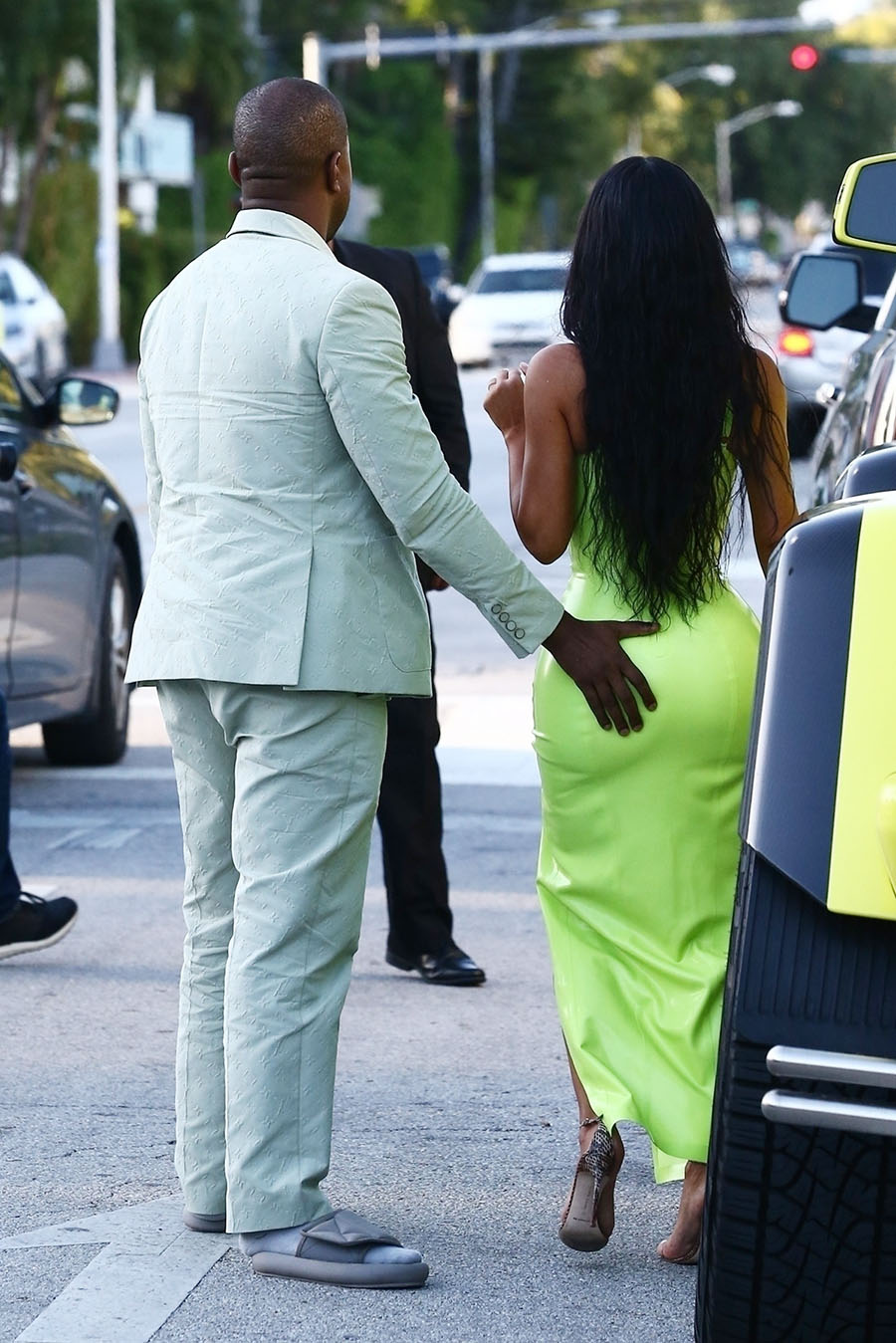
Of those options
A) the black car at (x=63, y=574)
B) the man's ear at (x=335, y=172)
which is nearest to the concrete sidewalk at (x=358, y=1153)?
the black car at (x=63, y=574)

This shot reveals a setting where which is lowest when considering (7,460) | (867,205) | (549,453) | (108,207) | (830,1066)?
(108,207)

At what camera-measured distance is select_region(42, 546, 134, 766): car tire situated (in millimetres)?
8773

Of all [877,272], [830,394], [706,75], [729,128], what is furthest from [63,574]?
[729,128]

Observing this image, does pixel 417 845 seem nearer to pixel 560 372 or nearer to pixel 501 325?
pixel 560 372

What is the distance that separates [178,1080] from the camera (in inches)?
157

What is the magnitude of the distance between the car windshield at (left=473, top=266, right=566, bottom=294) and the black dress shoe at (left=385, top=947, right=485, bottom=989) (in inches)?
1119

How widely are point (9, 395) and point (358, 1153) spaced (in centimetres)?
437

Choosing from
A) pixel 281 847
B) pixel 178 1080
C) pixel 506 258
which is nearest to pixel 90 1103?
pixel 178 1080

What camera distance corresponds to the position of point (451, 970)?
5.86 metres

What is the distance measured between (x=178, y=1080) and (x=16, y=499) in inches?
163

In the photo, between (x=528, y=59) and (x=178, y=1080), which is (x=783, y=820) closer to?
(x=178, y=1080)

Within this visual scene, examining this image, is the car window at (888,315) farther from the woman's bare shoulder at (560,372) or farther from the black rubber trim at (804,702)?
the black rubber trim at (804,702)

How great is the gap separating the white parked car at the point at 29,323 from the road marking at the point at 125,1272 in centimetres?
2517

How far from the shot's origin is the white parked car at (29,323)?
29156mm
